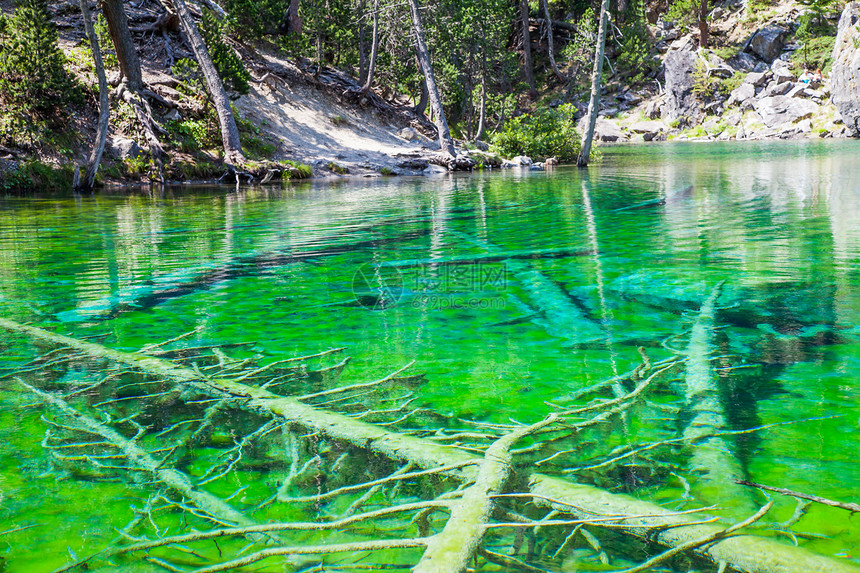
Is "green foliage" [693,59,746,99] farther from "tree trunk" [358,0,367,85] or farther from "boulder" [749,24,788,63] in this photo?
"tree trunk" [358,0,367,85]

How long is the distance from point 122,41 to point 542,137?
1536 centimetres

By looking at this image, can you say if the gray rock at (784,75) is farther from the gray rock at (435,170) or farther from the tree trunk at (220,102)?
the tree trunk at (220,102)

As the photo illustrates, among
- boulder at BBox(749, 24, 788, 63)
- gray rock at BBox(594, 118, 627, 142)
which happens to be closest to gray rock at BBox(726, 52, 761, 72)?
boulder at BBox(749, 24, 788, 63)

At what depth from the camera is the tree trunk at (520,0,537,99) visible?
52.2 metres

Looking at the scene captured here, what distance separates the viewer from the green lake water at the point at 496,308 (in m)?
2.19

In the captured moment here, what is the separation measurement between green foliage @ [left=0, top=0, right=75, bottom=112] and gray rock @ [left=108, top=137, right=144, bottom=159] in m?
1.78

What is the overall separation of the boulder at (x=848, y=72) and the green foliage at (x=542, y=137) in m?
22.0

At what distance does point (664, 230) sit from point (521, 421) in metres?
5.71

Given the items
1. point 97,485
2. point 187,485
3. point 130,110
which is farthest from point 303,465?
point 130,110

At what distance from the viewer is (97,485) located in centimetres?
217

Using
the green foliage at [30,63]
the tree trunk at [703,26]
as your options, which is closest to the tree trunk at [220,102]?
the green foliage at [30,63]

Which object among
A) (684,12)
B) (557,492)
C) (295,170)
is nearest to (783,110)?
(684,12)

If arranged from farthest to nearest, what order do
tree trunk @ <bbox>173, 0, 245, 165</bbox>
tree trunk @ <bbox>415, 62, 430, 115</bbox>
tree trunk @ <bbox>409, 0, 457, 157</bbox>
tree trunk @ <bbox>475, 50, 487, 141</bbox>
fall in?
tree trunk @ <bbox>415, 62, 430, 115</bbox>, tree trunk @ <bbox>475, 50, 487, 141</bbox>, tree trunk @ <bbox>409, 0, 457, 157</bbox>, tree trunk @ <bbox>173, 0, 245, 165</bbox>

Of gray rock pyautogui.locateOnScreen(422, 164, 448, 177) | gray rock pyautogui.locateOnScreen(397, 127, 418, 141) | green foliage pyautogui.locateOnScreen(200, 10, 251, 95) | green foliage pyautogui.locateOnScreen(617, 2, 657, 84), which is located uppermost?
green foliage pyautogui.locateOnScreen(617, 2, 657, 84)
